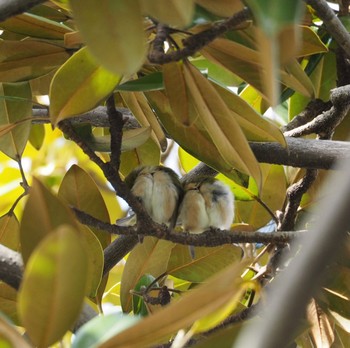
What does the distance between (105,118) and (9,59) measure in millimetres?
514

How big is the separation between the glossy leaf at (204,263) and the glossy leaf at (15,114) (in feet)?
1.43

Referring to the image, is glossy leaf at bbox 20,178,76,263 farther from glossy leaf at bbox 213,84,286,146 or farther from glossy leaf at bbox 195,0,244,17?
glossy leaf at bbox 213,84,286,146

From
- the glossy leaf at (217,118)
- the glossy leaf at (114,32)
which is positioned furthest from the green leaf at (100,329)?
the glossy leaf at (217,118)

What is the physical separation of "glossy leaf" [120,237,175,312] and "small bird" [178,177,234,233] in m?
0.12

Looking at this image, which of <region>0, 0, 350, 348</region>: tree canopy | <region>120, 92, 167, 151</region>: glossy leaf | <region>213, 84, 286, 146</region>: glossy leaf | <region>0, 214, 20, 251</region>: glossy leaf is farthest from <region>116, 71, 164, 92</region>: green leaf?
<region>0, 214, 20, 251</region>: glossy leaf

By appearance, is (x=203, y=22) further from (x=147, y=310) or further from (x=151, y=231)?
(x=147, y=310)

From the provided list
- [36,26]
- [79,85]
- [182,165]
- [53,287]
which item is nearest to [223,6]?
[79,85]

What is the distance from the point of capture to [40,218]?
3.23ft

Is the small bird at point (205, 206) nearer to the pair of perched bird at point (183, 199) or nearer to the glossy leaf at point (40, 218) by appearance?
the pair of perched bird at point (183, 199)

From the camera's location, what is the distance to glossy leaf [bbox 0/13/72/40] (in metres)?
1.33

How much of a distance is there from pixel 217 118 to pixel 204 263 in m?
0.56

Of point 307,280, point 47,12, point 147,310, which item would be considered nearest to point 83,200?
point 147,310

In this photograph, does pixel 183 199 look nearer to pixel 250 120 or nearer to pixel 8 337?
pixel 250 120

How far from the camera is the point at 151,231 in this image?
1395mm
